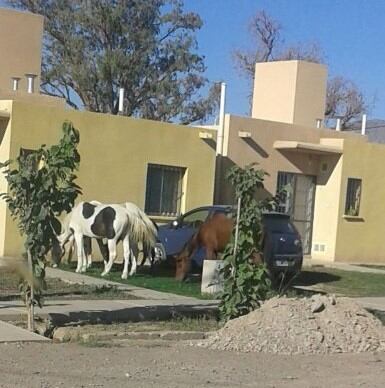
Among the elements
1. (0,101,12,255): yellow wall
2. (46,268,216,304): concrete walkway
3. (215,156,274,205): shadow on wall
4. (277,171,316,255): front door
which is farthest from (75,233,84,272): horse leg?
(277,171,316,255): front door

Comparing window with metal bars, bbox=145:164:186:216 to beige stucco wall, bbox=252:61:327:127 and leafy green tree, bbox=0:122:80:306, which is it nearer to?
beige stucco wall, bbox=252:61:327:127

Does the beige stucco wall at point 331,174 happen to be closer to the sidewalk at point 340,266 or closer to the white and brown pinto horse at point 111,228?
the sidewalk at point 340,266

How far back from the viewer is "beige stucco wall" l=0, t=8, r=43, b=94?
80.3 ft

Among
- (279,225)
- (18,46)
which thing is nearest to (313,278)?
(279,225)

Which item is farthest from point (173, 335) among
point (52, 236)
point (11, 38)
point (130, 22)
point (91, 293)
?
point (130, 22)

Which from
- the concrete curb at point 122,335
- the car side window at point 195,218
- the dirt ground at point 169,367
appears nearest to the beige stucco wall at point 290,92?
the car side window at point 195,218

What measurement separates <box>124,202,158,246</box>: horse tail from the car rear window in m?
2.48

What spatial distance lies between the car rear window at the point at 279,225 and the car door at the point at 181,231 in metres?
1.75

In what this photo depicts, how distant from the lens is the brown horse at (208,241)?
1819 cm

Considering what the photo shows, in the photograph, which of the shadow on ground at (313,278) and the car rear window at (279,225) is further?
the shadow on ground at (313,278)

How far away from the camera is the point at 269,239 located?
1861cm

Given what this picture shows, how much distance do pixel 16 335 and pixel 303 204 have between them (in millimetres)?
17606

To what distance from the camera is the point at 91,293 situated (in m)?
16.0

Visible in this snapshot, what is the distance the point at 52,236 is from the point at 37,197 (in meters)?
0.58
